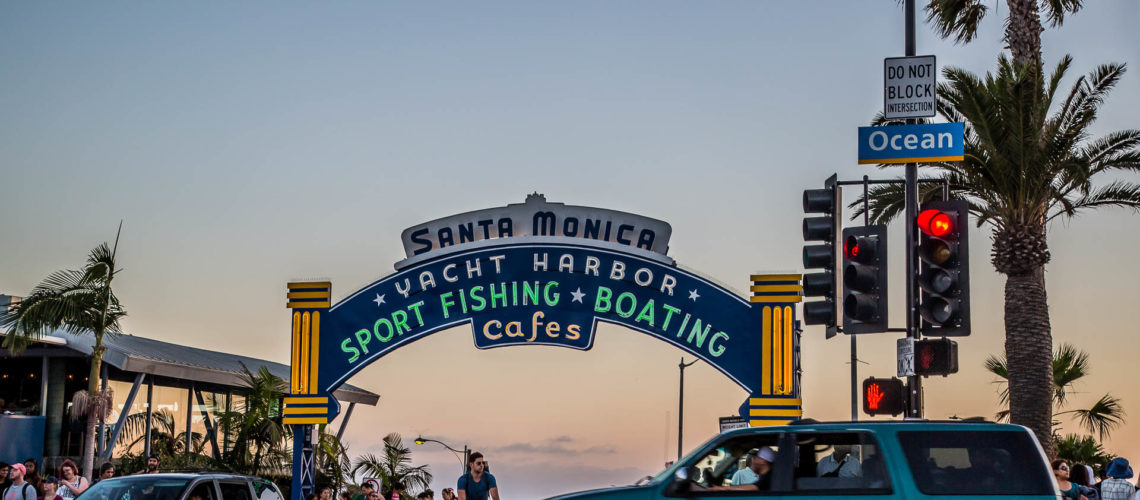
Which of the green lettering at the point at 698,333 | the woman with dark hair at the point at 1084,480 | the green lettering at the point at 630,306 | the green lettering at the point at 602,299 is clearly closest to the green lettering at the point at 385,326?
the green lettering at the point at 602,299

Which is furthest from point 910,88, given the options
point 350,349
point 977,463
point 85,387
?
point 85,387

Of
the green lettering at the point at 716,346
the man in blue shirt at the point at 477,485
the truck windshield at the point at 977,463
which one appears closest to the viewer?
the truck windshield at the point at 977,463

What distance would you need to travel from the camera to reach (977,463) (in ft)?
37.7

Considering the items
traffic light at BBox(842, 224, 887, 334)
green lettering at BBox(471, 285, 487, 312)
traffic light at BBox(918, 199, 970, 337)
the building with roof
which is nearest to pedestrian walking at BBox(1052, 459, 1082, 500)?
traffic light at BBox(918, 199, 970, 337)

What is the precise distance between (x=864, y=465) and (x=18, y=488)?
1083cm

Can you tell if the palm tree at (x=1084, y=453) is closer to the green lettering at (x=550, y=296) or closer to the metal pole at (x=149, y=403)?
the green lettering at (x=550, y=296)

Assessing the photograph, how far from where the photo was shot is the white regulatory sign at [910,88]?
1611 cm

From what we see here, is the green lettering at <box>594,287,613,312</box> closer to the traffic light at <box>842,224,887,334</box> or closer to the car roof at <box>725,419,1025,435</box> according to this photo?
the traffic light at <box>842,224,887,334</box>

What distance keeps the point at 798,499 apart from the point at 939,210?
187 inches

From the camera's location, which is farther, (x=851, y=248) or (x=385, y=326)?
(x=385, y=326)

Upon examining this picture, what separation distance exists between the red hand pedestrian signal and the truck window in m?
3.05

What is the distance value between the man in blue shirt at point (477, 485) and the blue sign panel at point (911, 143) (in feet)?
21.0

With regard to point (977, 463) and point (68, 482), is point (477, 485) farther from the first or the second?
point (977, 463)

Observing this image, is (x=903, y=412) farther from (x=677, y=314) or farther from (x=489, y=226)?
(x=489, y=226)
